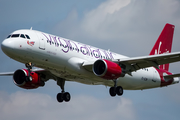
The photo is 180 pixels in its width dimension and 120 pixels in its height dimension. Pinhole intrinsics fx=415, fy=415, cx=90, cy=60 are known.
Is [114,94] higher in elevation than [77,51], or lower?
lower

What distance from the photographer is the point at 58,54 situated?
133 ft

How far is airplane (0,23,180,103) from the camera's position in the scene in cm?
3931

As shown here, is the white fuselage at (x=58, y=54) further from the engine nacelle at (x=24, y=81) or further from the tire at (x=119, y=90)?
the engine nacelle at (x=24, y=81)

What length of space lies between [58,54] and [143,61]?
9.27 metres

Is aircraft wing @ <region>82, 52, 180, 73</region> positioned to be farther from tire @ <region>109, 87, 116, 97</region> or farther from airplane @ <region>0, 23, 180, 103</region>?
tire @ <region>109, 87, 116, 97</region>

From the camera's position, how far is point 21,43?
38.7m

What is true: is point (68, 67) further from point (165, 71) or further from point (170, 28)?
point (170, 28)

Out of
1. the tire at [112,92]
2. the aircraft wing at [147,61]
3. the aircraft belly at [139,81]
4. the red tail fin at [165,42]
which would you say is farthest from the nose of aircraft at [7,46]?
the red tail fin at [165,42]

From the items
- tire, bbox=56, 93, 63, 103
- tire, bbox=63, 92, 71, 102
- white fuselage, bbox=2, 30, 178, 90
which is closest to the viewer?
white fuselage, bbox=2, 30, 178, 90

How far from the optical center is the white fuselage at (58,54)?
Result: 3878 cm

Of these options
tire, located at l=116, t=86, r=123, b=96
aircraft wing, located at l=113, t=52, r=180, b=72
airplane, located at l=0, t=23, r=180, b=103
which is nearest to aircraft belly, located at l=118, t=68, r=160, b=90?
airplane, located at l=0, t=23, r=180, b=103

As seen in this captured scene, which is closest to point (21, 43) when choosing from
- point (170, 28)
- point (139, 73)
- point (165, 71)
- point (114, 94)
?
point (114, 94)

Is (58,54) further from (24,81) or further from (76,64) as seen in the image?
(24,81)

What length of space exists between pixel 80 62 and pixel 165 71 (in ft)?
50.7
